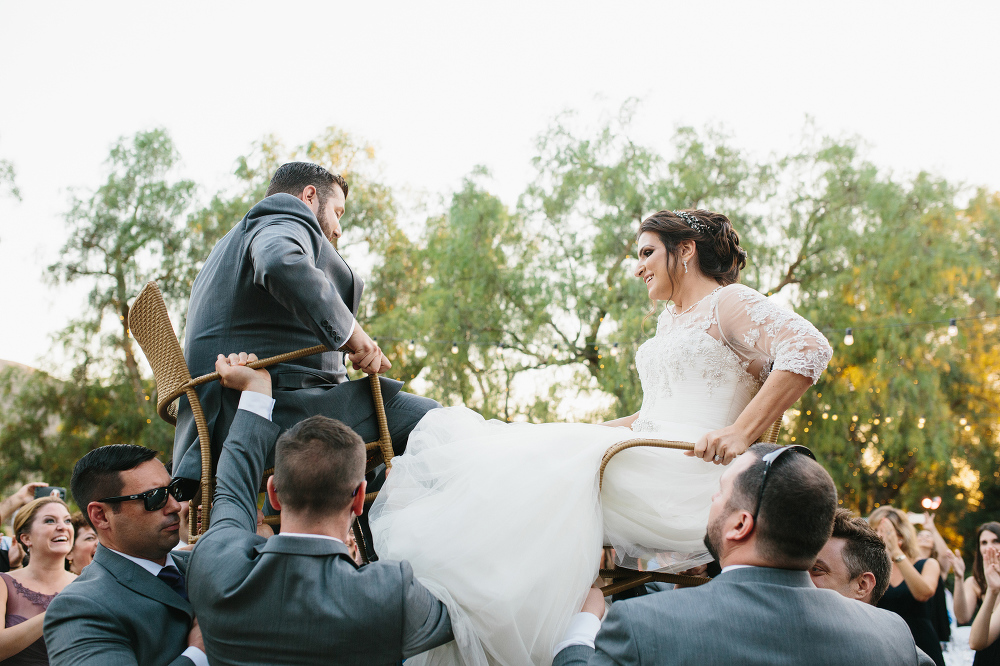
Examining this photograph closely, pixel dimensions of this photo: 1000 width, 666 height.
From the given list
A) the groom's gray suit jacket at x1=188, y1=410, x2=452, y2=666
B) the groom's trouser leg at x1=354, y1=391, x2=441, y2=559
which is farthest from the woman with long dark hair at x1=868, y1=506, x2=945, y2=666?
the groom's gray suit jacket at x1=188, y1=410, x2=452, y2=666

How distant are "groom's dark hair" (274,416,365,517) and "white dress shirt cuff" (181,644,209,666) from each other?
2.01ft

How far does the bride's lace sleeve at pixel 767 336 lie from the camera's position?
8.64ft

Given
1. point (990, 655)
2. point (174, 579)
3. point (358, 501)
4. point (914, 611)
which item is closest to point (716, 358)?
point (358, 501)

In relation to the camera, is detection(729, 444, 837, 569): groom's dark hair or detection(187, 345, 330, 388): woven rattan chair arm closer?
detection(729, 444, 837, 569): groom's dark hair

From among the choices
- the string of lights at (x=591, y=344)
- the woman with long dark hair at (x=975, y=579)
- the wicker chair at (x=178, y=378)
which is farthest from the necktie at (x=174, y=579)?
the string of lights at (x=591, y=344)

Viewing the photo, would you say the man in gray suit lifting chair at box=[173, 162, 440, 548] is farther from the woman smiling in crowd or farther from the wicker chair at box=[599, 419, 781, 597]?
the woman smiling in crowd

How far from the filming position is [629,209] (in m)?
14.9

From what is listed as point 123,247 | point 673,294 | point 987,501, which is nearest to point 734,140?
point 987,501

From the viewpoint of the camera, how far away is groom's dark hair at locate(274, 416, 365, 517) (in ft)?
6.81

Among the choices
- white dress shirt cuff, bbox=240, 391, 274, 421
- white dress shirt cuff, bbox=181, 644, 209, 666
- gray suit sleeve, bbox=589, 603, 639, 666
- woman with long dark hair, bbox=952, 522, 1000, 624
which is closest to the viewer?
gray suit sleeve, bbox=589, 603, 639, 666

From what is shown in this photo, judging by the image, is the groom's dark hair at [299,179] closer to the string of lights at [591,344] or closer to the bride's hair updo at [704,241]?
the bride's hair updo at [704,241]

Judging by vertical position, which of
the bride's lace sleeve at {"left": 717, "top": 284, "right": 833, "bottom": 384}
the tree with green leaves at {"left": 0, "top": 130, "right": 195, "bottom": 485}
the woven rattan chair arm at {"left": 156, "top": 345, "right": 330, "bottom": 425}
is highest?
the bride's lace sleeve at {"left": 717, "top": 284, "right": 833, "bottom": 384}

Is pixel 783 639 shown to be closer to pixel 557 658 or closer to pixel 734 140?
pixel 557 658

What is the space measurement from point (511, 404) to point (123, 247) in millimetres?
9910
